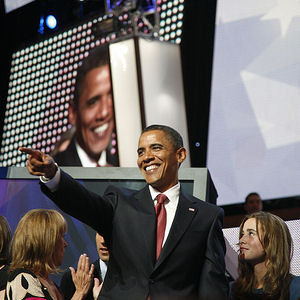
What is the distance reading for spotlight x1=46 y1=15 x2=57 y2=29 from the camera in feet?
30.9

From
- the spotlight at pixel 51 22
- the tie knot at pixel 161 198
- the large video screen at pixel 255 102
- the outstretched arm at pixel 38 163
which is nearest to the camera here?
the outstretched arm at pixel 38 163

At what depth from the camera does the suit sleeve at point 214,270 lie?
2520 millimetres

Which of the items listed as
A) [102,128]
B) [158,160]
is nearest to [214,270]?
[158,160]

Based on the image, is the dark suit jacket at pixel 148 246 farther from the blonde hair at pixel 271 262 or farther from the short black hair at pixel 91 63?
the short black hair at pixel 91 63

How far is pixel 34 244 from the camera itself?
2.85 m

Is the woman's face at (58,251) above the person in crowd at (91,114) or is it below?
below

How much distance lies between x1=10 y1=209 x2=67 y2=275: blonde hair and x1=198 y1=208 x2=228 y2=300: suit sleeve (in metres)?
0.69

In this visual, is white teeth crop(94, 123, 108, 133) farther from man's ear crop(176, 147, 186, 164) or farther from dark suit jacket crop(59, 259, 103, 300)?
man's ear crop(176, 147, 186, 164)

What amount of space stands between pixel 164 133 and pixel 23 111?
7.17 meters

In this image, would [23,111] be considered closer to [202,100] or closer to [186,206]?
[202,100]

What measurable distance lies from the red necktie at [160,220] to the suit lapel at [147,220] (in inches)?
1.0

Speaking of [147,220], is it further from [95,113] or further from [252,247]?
[95,113]

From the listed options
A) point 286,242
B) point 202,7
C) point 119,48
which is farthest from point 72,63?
point 286,242

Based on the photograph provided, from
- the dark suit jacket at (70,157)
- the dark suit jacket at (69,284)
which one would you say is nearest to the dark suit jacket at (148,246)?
the dark suit jacket at (69,284)
